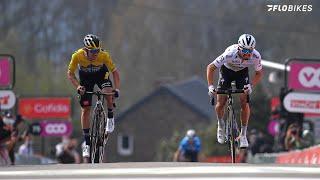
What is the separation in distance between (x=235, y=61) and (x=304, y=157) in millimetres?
5704

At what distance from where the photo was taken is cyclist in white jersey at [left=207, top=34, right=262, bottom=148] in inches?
542

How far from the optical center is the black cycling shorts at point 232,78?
565 inches

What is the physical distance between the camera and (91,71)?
1412 cm

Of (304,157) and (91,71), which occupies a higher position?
(91,71)

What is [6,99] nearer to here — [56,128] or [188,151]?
[188,151]

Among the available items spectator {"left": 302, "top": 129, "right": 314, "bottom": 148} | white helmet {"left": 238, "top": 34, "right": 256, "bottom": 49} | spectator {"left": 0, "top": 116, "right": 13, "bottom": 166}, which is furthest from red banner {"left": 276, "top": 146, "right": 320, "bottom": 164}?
spectator {"left": 0, "top": 116, "right": 13, "bottom": 166}

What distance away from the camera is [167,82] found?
86.9 metres

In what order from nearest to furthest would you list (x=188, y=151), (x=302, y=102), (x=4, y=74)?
1. (x=188, y=151)
2. (x=4, y=74)
3. (x=302, y=102)

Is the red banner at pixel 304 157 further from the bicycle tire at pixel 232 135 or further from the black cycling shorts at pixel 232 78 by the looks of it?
the black cycling shorts at pixel 232 78

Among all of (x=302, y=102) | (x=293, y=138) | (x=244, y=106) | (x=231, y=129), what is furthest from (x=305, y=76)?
(x=244, y=106)

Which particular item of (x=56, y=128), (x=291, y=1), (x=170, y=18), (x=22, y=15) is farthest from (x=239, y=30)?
(x=291, y=1)

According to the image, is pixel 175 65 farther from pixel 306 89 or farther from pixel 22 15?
pixel 306 89

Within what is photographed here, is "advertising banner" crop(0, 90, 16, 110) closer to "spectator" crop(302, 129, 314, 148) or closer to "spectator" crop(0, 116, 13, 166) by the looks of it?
"spectator" crop(0, 116, 13, 166)

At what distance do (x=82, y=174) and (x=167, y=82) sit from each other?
3123 inches
